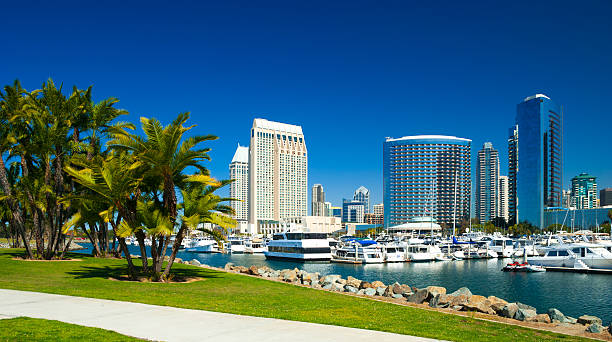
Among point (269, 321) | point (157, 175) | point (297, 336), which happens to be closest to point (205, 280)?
point (157, 175)

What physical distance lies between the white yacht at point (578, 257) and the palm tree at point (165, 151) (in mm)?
57634

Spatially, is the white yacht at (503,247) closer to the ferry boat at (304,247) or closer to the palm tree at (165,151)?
the ferry boat at (304,247)

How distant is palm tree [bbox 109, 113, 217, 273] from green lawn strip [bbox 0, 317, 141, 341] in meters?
10.8

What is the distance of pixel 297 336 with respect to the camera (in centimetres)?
1174

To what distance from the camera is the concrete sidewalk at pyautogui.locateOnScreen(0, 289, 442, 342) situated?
11.6 m

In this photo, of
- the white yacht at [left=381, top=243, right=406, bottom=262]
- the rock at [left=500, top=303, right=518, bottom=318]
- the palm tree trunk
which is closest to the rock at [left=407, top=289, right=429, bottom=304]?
the rock at [left=500, top=303, right=518, bottom=318]

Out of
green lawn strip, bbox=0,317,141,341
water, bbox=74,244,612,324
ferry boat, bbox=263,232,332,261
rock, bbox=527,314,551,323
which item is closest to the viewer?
green lawn strip, bbox=0,317,141,341

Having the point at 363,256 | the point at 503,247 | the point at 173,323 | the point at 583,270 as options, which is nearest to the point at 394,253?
the point at 363,256

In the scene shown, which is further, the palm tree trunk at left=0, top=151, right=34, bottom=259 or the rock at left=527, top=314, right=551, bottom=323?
the palm tree trunk at left=0, top=151, right=34, bottom=259

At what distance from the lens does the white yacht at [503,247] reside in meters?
94.1

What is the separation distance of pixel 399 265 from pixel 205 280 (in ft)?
178

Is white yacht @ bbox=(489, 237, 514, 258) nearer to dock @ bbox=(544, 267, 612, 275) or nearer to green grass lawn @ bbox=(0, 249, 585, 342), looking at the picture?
dock @ bbox=(544, 267, 612, 275)

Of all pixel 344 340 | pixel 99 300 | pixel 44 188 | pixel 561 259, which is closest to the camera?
pixel 344 340

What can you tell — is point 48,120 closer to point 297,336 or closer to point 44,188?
point 44,188
